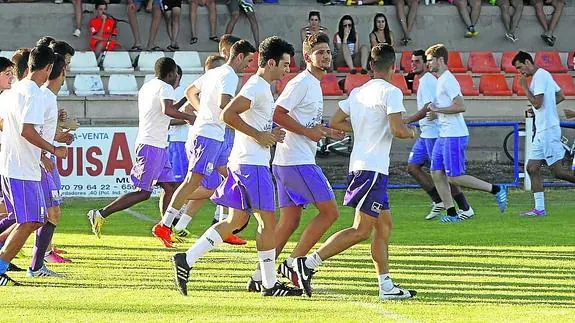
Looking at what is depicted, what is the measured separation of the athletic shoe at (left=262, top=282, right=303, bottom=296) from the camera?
993 centimetres

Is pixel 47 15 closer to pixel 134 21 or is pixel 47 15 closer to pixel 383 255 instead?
pixel 134 21

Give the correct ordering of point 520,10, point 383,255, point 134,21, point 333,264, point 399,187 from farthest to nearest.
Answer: point 520,10, point 134,21, point 399,187, point 333,264, point 383,255

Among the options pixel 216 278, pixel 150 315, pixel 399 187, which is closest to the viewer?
pixel 150 315

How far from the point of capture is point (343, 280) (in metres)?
11.1

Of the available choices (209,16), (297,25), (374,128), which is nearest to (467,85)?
(297,25)

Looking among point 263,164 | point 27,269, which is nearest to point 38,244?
point 27,269

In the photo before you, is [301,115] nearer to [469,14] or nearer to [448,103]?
[448,103]

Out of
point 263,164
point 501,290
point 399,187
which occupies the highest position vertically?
point 263,164

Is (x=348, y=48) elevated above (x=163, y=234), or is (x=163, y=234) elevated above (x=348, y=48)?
(x=348, y=48)

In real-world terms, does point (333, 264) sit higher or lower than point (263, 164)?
lower

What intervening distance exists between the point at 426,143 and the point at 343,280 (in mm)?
6530

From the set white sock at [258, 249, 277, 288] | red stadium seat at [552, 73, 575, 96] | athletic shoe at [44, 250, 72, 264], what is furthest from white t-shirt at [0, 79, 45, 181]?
red stadium seat at [552, 73, 575, 96]

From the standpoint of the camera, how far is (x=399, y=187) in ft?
70.1

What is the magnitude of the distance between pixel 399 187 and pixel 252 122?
1159cm
